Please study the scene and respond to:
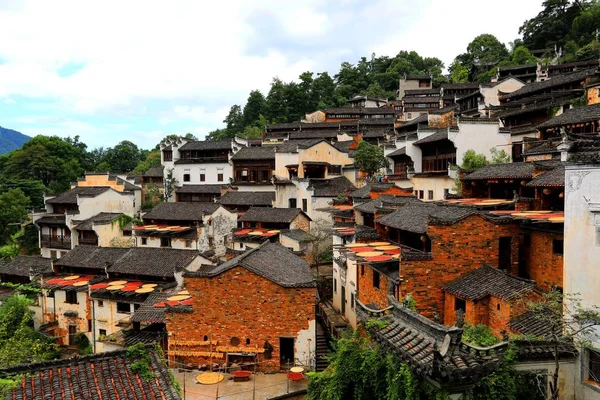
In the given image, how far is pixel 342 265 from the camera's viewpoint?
2762cm

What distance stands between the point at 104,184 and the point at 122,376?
4390cm

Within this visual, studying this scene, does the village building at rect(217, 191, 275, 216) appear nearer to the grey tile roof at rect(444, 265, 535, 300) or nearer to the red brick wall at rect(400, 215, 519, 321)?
the red brick wall at rect(400, 215, 519, 321)

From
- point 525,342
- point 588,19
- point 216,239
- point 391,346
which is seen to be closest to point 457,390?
point 391,346

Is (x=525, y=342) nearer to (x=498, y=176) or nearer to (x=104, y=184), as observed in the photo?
(x=498, y=176)

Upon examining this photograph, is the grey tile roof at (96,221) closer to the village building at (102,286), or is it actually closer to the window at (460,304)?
the village building at (102,286)

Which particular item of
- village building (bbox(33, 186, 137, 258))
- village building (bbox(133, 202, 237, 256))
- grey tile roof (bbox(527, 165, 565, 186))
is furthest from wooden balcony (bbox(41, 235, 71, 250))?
grey tile roof (bbox(527, 165, 565, 186))

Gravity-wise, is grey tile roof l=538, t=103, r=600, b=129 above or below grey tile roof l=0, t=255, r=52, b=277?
above

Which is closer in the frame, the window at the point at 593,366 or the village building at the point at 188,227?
the window at the point at 593,366

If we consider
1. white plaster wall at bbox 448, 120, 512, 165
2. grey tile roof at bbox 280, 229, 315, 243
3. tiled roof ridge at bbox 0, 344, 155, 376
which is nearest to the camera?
tiled roof ridge at bbox 0, 344, 155, 376

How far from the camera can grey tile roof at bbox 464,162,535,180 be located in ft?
77.2

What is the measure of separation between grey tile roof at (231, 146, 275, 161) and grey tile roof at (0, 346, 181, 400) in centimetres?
4103

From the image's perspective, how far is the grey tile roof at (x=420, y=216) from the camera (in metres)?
17.5

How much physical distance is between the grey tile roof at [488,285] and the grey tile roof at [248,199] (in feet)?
98.0

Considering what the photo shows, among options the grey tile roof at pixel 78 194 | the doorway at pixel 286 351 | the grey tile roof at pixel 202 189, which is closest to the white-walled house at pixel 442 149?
the doorway at pixel 286 351
